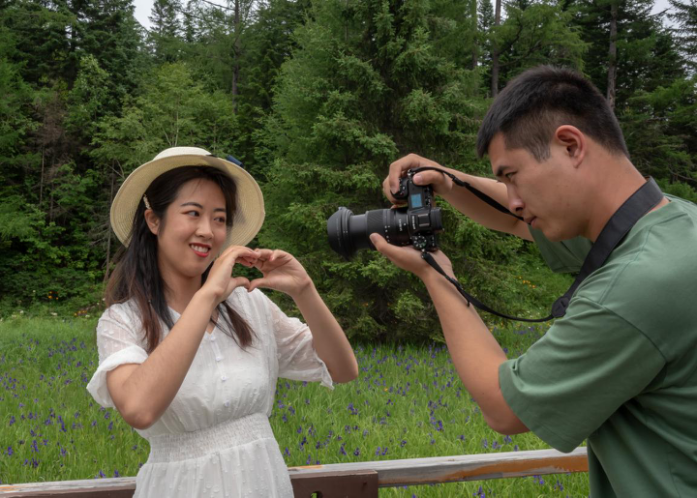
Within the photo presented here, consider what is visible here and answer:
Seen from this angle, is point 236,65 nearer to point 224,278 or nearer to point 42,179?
point 42,179

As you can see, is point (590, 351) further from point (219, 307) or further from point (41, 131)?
point (41, 131)

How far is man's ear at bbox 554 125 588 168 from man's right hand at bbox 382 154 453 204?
22.7 inches

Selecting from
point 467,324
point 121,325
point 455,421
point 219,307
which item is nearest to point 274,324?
point 219,307

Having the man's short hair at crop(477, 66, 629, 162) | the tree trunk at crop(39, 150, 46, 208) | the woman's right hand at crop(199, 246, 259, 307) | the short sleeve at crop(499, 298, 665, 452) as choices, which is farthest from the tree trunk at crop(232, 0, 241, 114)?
the short sleeve at crop(499, 298, 665, 452)

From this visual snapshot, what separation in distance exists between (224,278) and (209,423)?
491 millimetres

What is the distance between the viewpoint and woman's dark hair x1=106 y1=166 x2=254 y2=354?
Answer: 79.5 inches

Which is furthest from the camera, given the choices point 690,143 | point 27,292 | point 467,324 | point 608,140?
point 690,143

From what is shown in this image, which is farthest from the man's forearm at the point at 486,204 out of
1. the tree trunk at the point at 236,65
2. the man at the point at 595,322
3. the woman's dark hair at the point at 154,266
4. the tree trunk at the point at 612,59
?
the tree trunk at the point at 236,65

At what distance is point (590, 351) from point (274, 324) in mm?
1273

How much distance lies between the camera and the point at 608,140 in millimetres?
1450

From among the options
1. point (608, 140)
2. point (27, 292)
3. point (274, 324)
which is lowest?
point (27, 292)

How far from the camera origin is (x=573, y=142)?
1.43 metres

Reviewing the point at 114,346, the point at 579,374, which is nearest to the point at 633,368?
the point at 579,374

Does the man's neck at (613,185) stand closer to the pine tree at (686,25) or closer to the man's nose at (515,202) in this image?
the man's nose at (515,202)
